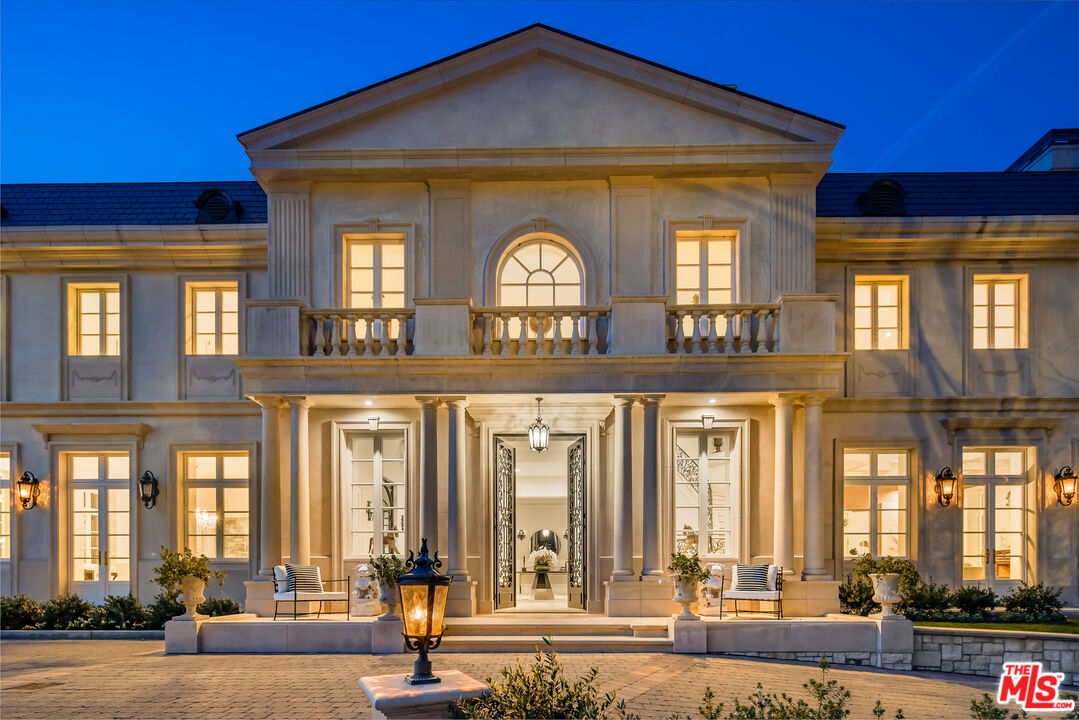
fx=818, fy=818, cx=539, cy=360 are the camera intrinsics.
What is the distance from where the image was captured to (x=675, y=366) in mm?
12500

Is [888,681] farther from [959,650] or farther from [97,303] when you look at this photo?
[97,303]

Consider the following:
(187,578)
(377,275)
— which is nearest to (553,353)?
(377,275)

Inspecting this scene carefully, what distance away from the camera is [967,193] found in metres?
16.0

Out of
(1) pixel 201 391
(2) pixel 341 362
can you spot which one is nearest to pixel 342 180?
(2) pixel 341 362

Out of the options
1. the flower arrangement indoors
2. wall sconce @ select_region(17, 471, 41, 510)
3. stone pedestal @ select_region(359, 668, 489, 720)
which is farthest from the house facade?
stone pedestal @ select_region(359, 668, 489, 720)

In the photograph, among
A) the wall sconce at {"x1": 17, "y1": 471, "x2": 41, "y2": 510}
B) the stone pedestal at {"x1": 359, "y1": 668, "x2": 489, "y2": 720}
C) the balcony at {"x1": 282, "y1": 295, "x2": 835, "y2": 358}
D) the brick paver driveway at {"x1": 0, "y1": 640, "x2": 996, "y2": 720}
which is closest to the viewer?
the stone pedestal at {"x1": 359, "y1": 668, "x2": 489, "y2": 720}

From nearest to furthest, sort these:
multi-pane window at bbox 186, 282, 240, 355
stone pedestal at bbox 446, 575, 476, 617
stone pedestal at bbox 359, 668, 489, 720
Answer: stone pedestal at bbox 359, 668, 489, 720 → stone pedestal at bbox 446, 575, 476, 617 → multi-pane window at bbox 186, 282, 240, 355

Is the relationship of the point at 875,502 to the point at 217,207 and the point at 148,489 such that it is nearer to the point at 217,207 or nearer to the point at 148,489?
the point at 148,489

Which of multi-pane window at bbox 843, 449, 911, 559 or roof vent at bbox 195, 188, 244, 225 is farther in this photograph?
roof vent at bbox 195, 188, 244, 225

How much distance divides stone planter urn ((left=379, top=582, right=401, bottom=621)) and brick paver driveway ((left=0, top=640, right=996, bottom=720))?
56 centimetres

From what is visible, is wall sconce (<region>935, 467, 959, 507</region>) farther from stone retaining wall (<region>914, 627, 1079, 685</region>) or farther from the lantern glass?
the lantern glass

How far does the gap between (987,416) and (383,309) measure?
10.6m

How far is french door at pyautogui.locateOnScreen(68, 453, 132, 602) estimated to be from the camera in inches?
582

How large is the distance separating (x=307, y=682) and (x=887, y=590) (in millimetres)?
7660
